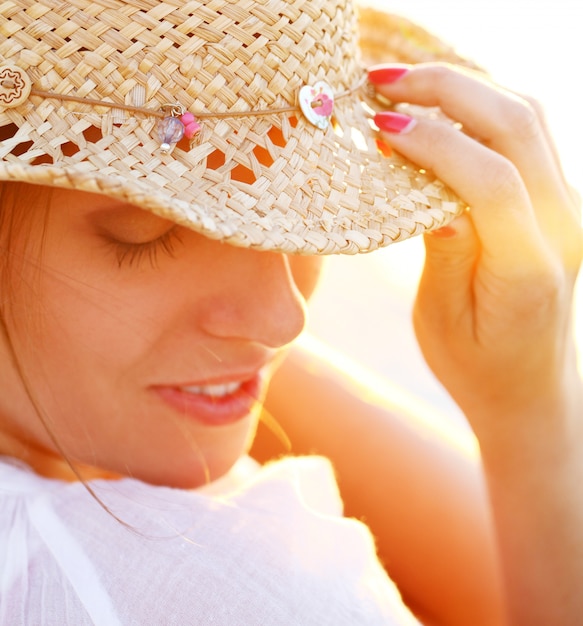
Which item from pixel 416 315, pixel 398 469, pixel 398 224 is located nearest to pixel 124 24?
pixel 398 224

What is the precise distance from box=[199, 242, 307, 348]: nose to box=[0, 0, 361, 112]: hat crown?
237 mm

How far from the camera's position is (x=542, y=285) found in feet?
4.47

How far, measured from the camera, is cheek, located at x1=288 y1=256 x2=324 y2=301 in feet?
4.25

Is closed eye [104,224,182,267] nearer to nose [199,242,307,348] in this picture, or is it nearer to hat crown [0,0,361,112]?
nose [199,242,307,348]

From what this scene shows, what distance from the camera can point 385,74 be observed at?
4.39ft

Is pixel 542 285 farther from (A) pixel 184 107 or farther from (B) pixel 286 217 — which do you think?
(A) pixel 184 107

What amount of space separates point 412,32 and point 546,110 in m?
0.36

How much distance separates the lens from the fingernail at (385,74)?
1.33 metres

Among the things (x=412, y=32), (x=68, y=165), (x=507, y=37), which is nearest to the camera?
(x=68, y=165)

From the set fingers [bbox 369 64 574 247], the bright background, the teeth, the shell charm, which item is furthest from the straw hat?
the bright background

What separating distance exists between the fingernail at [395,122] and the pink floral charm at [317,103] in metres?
0.17

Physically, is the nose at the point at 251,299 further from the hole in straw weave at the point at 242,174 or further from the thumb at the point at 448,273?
the thumb at the point at 448,273

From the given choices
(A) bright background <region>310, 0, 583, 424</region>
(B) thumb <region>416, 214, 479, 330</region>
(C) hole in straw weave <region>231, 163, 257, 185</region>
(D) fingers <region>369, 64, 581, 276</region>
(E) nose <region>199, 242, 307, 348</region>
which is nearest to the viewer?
(C) hole in straw weave <region>231, 163, 257, 185</region>

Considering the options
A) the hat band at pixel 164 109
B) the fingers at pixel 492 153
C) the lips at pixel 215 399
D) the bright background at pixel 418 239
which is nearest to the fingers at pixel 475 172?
the fingers at pixel 492 153
